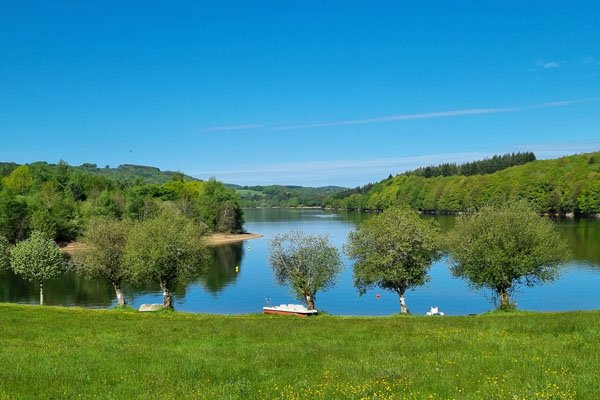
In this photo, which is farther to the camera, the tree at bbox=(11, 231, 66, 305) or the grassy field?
the tree at bbox=(11, 231, 66, 305)

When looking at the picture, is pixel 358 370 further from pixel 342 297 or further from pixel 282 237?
pixel 342 297

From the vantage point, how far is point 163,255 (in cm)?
6222

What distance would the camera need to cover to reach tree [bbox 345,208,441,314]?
196ft

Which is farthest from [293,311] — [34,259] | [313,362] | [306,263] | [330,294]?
[313,362]

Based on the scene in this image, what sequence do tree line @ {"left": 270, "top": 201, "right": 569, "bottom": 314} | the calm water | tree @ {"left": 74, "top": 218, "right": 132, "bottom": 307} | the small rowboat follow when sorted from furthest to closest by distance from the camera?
the calm water
tree @ {"left": 74, "top": 218, "right": 132, "bottom": 307}
the small rowboat
tree line @ {"left": 270, "top": 201, "right": 569, "bottom": 314}

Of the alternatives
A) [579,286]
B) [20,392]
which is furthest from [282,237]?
[20,392]

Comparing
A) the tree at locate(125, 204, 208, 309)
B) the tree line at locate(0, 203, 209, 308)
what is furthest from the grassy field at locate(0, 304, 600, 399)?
the tree line at locate(0, 203, 209, 308)

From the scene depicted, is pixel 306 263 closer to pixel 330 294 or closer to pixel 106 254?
pixel 330 294

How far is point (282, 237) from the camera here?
227ft

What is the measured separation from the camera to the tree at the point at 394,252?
196ft

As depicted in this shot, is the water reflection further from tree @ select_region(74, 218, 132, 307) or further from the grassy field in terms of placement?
the grassy field

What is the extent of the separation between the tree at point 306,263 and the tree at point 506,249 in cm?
1572

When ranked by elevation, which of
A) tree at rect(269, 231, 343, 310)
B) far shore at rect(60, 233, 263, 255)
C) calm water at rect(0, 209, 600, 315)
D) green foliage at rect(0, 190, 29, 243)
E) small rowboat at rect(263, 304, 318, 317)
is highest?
green foliage at rect(0, 190, 29, 243)

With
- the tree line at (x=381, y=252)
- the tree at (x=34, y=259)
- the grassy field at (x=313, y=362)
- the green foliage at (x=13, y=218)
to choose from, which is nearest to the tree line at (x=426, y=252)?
the tree line at (x=381, y=252)
